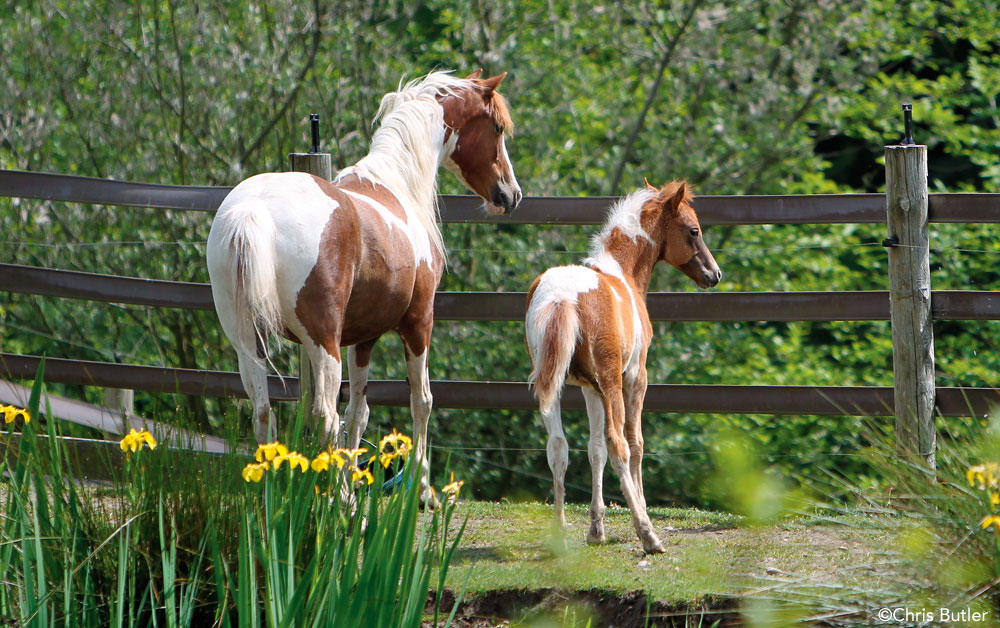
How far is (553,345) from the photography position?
3982mm

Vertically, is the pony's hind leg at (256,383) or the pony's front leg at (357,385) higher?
the pony's hind leg at (256,383)

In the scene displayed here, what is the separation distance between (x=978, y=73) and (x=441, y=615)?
8.43m

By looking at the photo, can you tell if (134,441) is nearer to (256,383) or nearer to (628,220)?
(256,383)

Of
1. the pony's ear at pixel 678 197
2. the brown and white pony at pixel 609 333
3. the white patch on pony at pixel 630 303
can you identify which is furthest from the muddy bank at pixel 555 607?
the pony's ear at pixel 678 197

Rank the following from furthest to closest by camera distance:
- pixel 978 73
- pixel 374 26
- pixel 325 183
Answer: pixel 978 73
pixel 374 26
pixel 325 183

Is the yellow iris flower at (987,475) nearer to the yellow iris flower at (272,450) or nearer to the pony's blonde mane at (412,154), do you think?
the yellow iris flower at (272,450)

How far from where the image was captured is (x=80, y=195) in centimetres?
536

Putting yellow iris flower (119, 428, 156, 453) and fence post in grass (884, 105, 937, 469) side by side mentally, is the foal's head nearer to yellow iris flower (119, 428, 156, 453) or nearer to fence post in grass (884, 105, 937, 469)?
fence post in grass (884, 105, 937, 469)

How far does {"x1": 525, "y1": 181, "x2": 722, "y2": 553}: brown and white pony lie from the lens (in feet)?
13.2

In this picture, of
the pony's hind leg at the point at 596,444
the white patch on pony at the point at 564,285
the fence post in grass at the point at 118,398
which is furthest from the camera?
the fence post in grass at the point at 118,398

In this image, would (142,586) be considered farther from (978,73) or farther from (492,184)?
(978,73)

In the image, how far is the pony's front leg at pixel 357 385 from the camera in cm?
482

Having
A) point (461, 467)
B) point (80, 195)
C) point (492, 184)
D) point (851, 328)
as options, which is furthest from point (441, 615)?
point (851, 328)

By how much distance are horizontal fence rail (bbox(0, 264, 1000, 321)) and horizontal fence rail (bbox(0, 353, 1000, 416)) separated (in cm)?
36
